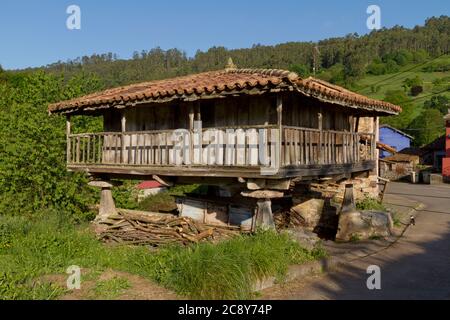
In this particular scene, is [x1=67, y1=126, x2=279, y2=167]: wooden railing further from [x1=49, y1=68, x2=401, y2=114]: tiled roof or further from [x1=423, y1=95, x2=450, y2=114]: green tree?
[x1=423, y1=95, x2=450, y2=114]: green tree

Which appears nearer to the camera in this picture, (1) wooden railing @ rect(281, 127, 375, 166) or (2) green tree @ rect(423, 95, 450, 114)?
(1) wooden railing @ rect(281, 127, 375, 166)

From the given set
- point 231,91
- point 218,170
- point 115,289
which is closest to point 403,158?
point 218,170

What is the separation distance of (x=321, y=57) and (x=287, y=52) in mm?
6649

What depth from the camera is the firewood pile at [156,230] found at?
9234 millimetres

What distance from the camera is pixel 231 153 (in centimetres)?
805

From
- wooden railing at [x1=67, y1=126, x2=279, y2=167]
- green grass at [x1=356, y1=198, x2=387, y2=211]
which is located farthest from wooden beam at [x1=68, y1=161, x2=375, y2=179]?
green grass at [x1=356, y1=198, x2=387, y2=211]

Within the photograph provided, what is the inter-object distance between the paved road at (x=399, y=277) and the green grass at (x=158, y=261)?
494mm

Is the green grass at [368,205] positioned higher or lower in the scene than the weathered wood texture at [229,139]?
lower

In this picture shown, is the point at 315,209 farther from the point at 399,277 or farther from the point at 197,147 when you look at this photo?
the point at 197,147

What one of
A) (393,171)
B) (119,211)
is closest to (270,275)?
(119,211)

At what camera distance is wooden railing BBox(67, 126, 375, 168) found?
759 cm

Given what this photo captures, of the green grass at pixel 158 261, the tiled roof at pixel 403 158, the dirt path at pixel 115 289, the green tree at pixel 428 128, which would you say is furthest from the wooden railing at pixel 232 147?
the green tree at pixel 428 128

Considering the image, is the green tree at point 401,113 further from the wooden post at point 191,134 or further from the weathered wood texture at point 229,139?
the wooden post at point 191,134

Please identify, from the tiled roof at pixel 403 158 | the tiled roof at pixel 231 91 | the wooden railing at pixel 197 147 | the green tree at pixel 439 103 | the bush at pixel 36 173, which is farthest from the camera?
the green tree at pixel 439 103
